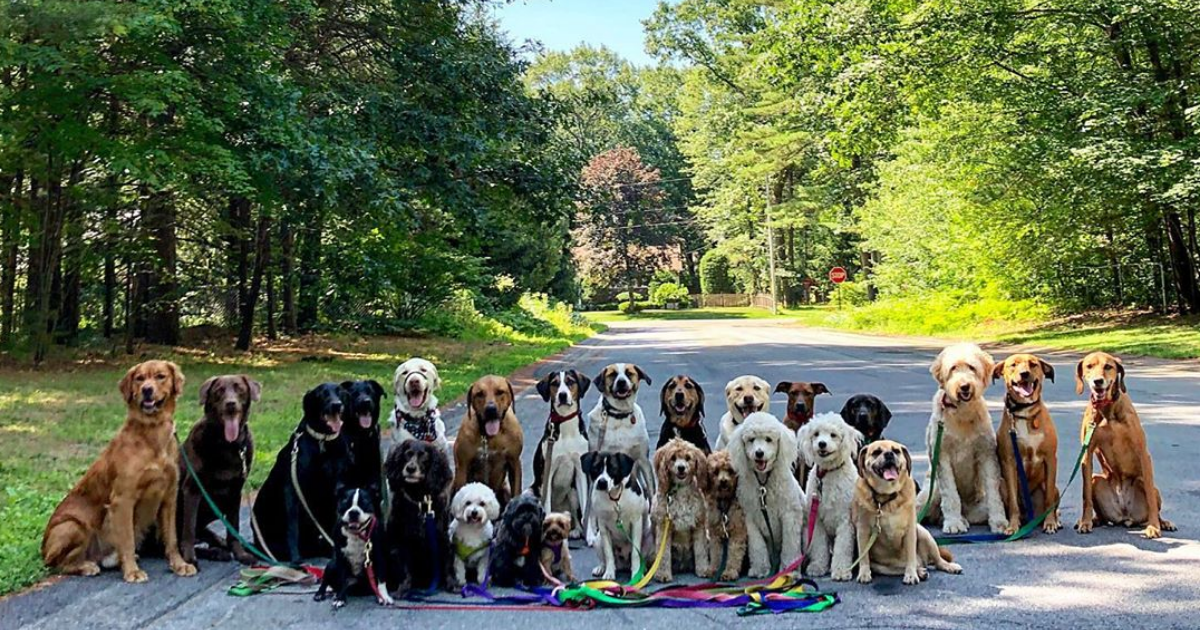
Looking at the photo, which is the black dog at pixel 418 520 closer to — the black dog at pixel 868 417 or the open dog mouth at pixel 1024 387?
the black dog at pixel 868 417

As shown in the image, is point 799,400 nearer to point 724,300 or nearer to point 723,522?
point 723,522

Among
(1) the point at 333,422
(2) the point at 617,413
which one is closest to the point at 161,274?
(1) the point at 333,422

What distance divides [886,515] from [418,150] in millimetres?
14928

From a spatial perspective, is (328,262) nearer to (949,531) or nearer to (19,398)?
(19,398)

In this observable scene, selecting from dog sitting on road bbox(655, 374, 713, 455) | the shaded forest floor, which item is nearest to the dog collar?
dog sitting on road bbox(655, 374, 713, 455)

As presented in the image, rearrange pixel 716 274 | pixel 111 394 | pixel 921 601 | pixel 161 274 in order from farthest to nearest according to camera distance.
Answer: pixel 716 274, pixel 161 274, pixel 111 394, pixel 921 601

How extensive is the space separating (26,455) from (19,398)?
467 cm

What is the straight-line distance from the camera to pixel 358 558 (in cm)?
469

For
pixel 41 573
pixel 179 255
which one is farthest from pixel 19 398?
pixel 179 255

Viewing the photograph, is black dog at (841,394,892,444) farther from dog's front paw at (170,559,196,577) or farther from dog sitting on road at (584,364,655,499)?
dog's front paw at (170,559,196,577)

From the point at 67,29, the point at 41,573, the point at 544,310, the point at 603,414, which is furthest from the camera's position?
the point at 544,310

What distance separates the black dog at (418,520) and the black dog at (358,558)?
8cm

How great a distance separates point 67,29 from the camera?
11812mm

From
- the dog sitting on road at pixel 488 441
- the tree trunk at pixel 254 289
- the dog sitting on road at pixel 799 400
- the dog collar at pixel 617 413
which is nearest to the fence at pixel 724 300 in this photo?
the tree trunk at pixel 254 289
